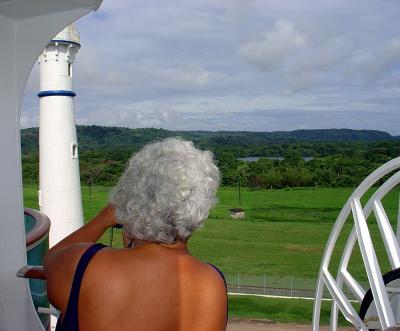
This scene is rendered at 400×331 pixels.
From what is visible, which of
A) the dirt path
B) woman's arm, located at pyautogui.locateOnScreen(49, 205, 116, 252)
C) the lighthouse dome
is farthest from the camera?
the dirt path

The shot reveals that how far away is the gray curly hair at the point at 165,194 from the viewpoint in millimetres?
1167

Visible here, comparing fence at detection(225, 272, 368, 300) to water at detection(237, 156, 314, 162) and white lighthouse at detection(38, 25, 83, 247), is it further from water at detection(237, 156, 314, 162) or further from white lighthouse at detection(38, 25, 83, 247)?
water at detection(237, 156, 314, 162)

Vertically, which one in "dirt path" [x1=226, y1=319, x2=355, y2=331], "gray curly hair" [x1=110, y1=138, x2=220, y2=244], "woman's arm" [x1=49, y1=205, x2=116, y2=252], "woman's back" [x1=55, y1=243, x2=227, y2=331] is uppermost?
"gray curly hair" [x1=110, y1=138, x2=220, y2=244]

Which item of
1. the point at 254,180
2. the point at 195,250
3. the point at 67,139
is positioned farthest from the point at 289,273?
the point at 67,139

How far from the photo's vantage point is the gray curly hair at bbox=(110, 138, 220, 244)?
1.17 meters

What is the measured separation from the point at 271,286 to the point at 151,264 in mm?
20122

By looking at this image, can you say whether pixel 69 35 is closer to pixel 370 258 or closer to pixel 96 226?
pixel 370 258

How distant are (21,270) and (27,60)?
688 mm

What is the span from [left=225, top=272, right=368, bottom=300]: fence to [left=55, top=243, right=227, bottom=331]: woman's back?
56.6 ft

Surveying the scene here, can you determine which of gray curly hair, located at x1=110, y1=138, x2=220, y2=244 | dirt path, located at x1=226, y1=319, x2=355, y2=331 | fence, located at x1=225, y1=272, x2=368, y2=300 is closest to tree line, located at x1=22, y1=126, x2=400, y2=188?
fence, located at x1=225, y1=272, x2=368, y2=300

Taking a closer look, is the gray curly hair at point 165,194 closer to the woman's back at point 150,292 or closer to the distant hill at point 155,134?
the woman's back at point 150,292

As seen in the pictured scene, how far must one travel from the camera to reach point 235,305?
17.0m

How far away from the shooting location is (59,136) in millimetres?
9148

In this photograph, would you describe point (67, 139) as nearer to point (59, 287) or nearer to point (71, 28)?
point (71, 28)
